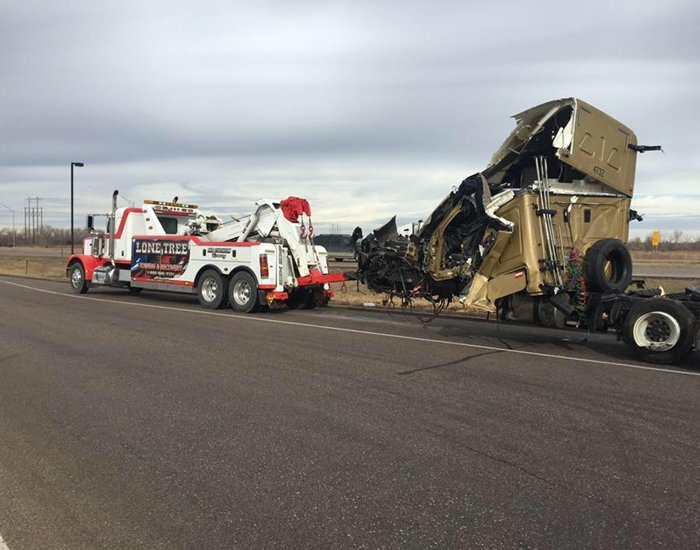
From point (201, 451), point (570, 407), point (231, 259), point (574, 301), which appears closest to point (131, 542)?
point (201, 451)

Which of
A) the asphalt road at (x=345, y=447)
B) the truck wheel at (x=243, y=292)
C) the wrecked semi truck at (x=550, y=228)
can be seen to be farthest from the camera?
the truck wheel at (x=243, y=292)

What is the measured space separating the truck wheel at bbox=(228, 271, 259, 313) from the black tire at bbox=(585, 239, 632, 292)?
7.55m

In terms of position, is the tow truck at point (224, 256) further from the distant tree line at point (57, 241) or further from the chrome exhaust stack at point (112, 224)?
the distant tree line at point (57, 241)

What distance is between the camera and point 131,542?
328 cm

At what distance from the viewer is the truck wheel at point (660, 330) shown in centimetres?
775

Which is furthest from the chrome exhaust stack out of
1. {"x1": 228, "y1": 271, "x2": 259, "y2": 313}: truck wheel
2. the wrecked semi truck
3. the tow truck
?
the wrecked semi truck

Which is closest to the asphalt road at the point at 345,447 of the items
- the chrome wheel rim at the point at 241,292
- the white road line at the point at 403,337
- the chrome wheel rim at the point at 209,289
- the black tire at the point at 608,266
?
the white road line at the point at 403,337

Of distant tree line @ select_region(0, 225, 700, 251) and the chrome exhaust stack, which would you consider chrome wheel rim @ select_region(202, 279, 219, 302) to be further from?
distant tree line @ select_region(0, 225, 700, 251)

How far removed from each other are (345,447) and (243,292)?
33.0 feet

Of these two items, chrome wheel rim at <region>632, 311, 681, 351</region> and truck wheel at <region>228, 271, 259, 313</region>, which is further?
truck wheel at <region>228, 271, 259, 313</region>

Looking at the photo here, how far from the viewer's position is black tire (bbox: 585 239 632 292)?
9.10 meters

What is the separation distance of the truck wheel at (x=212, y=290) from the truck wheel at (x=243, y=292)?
0.28 meters

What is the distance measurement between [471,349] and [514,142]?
3.34 metres

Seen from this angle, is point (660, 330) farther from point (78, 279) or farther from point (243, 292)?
point (78, 279)
